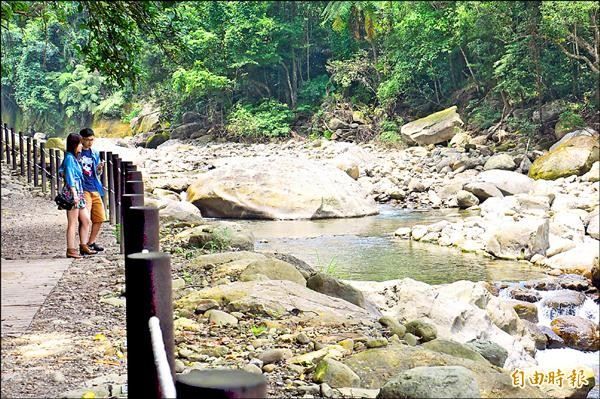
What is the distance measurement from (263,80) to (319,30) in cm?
307

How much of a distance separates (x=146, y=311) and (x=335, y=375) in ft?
5.08

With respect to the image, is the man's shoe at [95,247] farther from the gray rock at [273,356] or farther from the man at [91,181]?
the gray rock at [273,356]

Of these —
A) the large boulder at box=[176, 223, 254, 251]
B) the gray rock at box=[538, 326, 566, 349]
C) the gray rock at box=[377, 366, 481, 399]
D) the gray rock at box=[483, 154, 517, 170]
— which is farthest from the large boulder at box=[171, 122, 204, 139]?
the gray rock at box=[377, 366, 481, 399]

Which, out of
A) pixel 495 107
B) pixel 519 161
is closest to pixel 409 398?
pixel 519 161

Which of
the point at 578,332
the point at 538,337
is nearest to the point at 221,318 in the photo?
the point at 538,337

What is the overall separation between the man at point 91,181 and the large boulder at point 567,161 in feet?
40.6

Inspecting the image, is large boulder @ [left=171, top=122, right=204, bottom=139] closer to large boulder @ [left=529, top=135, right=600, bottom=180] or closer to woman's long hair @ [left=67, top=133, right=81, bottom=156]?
large boulder @ [left=529, top=135, right=600, bottom=180]

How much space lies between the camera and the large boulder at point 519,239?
9.62m

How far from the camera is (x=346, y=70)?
26.2 meters

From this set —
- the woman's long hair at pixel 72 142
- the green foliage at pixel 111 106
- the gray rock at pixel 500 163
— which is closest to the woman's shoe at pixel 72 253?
the woman's long hair at pixel 72 142

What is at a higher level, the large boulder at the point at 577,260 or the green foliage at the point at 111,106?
the green foliage at the point at 111,106

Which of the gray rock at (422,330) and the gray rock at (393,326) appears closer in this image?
the gray rock at (393,326)

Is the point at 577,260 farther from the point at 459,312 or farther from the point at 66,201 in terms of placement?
the point at 66,201

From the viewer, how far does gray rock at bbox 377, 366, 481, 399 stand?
258cm
